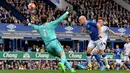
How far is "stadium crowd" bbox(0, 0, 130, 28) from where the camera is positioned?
4084cm

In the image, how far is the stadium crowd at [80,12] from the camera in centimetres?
4084

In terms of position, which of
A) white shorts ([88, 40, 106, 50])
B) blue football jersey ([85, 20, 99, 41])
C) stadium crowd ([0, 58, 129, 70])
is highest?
blue football jersey ([85, 20, 99, 41])

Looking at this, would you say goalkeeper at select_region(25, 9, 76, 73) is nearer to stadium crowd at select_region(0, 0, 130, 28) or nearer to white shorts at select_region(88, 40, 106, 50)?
white shorts at select_region(88, 40, 106, 50)

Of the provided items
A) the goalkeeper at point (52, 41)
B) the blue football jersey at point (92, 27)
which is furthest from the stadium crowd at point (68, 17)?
the goalkeeper at point (52, 41)

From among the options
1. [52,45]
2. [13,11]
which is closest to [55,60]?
[13,11]

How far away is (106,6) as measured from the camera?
165 feet

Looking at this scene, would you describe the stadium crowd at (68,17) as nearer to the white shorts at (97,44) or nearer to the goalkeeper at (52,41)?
the white shorts at (97,44)

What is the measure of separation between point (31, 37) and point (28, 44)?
2.34m

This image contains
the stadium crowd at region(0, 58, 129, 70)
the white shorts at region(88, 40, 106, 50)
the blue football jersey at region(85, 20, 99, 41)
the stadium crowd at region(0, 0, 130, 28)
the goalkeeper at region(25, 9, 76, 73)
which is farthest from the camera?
the stadium crowd at region(0, 0, 130, 28)

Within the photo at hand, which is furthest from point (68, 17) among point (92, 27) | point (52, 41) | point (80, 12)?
point (52, 41)

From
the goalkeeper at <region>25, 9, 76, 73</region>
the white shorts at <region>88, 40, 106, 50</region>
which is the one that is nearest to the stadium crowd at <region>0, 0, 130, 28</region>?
the white shorts at <region>88, 40, 106, 50</region>

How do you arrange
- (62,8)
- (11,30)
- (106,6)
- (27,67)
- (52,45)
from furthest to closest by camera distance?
(106,6), (62,8), (11,30), (27,67), (52,45)

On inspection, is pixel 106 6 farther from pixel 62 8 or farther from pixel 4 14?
pixel 4 14

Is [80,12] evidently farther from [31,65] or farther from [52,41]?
[52,41]
